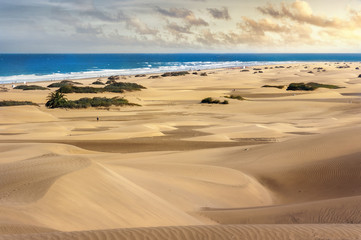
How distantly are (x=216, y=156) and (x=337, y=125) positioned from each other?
33.6ft

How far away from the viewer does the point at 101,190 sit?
8.67 m

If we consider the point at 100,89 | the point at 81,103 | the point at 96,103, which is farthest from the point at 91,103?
the point at 100,89

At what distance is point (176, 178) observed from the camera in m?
11.7

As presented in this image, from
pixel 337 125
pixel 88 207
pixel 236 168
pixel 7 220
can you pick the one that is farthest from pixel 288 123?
pixel 7 220

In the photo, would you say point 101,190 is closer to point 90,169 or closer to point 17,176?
point 90,169

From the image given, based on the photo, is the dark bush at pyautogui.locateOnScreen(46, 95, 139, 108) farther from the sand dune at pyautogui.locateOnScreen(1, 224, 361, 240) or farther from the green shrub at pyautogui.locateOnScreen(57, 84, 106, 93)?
the sand dune at pyautogui.locateOnScreen(1, 224, 361, 240)

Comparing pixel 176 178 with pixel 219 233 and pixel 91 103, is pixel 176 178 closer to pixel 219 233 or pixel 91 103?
pixel 219 233

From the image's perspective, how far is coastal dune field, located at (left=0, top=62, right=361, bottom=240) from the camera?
6.37 m

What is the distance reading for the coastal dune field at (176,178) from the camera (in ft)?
20.9

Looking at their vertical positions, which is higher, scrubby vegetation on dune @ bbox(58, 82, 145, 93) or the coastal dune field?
scrubby vegetation on dune @ bbox(58, 82, 145, 93)

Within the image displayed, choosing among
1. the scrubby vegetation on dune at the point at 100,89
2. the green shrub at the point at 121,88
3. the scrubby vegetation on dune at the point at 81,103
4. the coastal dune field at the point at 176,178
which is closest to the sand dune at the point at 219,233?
the coastal dune field at the point at 176,178

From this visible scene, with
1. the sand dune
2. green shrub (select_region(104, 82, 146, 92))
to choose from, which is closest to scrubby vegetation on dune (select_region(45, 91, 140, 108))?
green shrub (select_region(104, 82, 146, 92))

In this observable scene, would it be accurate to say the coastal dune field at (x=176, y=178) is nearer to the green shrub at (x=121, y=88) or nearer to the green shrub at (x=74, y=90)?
the green shrub at (x=74, y=90)

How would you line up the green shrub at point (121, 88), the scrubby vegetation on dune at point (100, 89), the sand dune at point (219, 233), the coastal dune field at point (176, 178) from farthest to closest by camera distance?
the green shrub at point (121, 88) < the scrubby vegetation on dune at point (100, 89) < the coastal dune field at point (176, 178) < the sand dune at point (219, 233)
